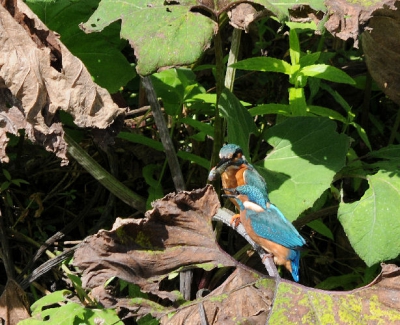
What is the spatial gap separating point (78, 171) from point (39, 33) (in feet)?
3.73

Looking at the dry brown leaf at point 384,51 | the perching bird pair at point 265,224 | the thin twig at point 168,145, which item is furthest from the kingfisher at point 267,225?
the dry brown leaf at point 384,51

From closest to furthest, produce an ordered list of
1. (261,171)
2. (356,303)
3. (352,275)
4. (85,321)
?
1. (356,303)
2. (85,321)
3. (261,171)
4. (352,275)

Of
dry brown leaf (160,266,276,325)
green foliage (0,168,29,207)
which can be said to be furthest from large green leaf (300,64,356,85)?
green foliage (0,168,29,207)

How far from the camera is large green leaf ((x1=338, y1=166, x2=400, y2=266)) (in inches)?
99.3

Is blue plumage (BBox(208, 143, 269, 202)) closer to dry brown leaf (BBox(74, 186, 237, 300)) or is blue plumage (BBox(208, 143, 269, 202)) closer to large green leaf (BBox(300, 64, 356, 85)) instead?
dry brown leaf (BBox(74, 186, 237, 300))

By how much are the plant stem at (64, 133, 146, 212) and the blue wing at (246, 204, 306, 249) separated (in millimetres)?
753

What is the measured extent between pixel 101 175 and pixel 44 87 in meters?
0.56

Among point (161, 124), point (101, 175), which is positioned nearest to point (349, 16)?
point (161, 124)

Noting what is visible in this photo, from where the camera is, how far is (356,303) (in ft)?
7.45

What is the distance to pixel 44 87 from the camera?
8.14ft

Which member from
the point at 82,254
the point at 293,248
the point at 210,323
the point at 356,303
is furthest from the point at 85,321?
the point at 356,303

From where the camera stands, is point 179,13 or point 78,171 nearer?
point 179,13

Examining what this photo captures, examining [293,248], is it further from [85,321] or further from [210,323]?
[85,321]

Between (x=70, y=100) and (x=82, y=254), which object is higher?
(x=70, y=100)
